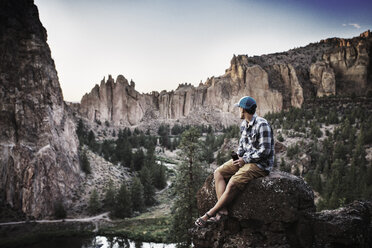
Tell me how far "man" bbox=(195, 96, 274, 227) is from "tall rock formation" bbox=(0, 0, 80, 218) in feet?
135

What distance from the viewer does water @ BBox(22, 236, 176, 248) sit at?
30422mm

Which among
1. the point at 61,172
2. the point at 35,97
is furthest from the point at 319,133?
the point at 35,97

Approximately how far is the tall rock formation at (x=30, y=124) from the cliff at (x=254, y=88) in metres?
95.9

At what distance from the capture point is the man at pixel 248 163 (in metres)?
5.22

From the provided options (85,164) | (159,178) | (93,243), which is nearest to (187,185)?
(93,243)

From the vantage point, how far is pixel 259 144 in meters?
5.25

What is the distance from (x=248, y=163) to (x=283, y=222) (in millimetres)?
1442

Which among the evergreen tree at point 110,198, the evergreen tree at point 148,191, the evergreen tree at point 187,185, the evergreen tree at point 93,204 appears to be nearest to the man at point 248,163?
the evergreen tree at point 187,185

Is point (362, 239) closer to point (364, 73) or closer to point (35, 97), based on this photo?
point (35, 97)

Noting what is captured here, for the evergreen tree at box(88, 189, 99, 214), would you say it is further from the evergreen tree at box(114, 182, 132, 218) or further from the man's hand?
the man's hand

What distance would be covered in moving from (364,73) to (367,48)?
14.3 metres

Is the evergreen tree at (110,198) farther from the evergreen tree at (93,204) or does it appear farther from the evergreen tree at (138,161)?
the evergreen tree at (138,161)

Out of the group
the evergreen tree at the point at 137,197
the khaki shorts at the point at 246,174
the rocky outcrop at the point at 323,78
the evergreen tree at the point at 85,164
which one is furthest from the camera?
the rocky outcrop at the point at 323,78

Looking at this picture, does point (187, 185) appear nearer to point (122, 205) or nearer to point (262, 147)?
point (262, 147)
